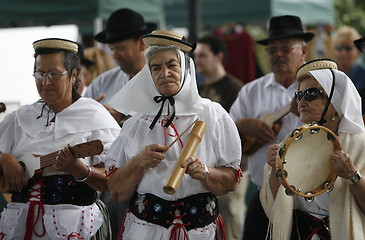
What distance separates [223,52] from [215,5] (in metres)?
3.23

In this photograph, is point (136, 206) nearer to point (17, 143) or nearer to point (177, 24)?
point (17, 143)

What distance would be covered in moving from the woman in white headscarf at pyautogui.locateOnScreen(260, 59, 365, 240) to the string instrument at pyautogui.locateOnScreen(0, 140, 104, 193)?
3.30 feet

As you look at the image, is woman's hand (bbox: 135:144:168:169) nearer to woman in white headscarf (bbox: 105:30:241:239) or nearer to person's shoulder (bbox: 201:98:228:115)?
woman in white headscarf (bbox: 105:30:241:239)

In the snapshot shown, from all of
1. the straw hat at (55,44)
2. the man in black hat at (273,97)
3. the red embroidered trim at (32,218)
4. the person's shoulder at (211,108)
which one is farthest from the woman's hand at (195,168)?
the man in black hat at (273,97)

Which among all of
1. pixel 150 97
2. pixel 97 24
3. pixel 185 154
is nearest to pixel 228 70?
pixel 97 24

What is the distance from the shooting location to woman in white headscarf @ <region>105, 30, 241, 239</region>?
12.4 ft

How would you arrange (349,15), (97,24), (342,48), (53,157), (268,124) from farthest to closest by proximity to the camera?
(349,15)
(342,48)
(97,24)
(268,124)
(53,157)

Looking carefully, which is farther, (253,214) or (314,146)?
(253,214)

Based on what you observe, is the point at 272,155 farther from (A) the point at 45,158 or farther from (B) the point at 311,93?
(A) the point at 45,158

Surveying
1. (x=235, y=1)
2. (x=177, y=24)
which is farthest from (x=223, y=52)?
(x=177, y=24)

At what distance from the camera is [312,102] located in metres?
3.86

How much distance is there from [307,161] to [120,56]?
97.5 inches

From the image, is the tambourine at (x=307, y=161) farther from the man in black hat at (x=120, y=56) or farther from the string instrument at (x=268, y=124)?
the man in black hat at (x=120, y=56)

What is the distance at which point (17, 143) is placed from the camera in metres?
4.37
